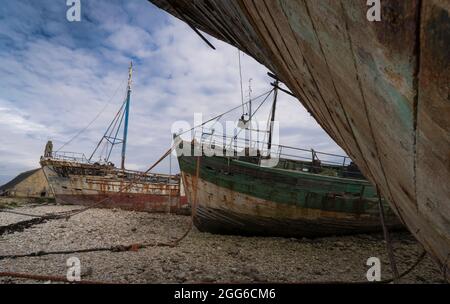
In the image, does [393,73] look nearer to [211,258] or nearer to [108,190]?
[211,258]

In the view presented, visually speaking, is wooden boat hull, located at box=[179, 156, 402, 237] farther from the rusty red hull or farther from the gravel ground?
the rusty red hull

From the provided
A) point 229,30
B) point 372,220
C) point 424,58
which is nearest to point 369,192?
point 372,220

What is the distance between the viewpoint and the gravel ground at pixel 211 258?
579cm

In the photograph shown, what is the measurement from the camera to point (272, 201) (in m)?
9.31

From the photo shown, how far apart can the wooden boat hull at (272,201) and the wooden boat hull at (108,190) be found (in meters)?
8.60

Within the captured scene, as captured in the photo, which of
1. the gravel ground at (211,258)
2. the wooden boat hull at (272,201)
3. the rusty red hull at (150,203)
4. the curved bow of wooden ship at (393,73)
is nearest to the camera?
the curved bow of wooden ship at (393,73)

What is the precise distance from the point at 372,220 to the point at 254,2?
10.8m

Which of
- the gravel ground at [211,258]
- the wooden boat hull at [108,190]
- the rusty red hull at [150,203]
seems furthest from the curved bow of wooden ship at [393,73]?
the rusty red hull at [150,203]

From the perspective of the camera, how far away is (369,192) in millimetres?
10438

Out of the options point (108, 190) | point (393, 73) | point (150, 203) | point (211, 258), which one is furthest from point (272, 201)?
point (108, 190)

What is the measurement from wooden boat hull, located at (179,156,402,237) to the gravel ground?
452 millimetres

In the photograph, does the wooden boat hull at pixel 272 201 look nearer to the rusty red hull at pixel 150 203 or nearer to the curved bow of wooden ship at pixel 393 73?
the curved bow of wooden ship at pixel 393 73

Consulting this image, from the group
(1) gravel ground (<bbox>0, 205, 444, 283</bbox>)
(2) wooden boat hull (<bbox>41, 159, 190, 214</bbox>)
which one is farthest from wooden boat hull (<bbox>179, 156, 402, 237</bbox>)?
(2) wooden boat hull (<bbox>41, 159, 190, 214</bbox>)
